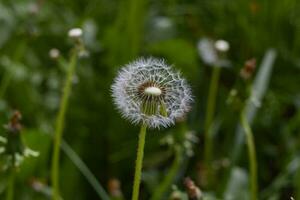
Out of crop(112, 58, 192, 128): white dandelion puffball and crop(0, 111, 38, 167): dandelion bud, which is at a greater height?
crop(0, 111, 38, 167): dandelion bud

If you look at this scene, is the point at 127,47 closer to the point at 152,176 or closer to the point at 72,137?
the point at 72,137

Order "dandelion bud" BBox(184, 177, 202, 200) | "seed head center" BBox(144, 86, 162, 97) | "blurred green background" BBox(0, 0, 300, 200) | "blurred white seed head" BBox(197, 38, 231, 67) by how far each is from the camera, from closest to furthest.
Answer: "seed head center" BBox(144, 86, 162, 97) → "dandelion bud" BBox(184, 177, 202, 200) → "blurred green background" BBox(0, 0, 300, 200) → "blurred white seed head" BBox(197, 38, 231, 67)

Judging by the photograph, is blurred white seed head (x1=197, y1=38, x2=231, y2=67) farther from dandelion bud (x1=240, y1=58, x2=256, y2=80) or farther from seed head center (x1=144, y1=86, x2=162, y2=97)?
seed head center (x1=144, y1=86, x2=162, y2=97)

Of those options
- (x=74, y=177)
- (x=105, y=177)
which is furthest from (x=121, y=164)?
(x=74, y=177)

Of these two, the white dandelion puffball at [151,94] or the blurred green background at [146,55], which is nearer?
the white dandelion puffball at [151,94]

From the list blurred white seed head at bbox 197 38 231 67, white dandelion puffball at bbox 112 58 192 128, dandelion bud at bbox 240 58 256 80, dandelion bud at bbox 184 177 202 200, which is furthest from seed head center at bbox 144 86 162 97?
blurred white seed head at bbox 197 38 231 67

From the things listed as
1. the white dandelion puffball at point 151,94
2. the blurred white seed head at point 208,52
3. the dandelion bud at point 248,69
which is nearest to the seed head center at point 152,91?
the white dandelion puffball at point 151,94

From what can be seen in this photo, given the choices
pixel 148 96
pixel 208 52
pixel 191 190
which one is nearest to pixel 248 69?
pixel 191 190

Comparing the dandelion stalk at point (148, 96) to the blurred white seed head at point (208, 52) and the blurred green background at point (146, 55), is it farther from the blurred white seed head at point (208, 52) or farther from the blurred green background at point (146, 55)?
the blurred white seed head at point (208, 52)
